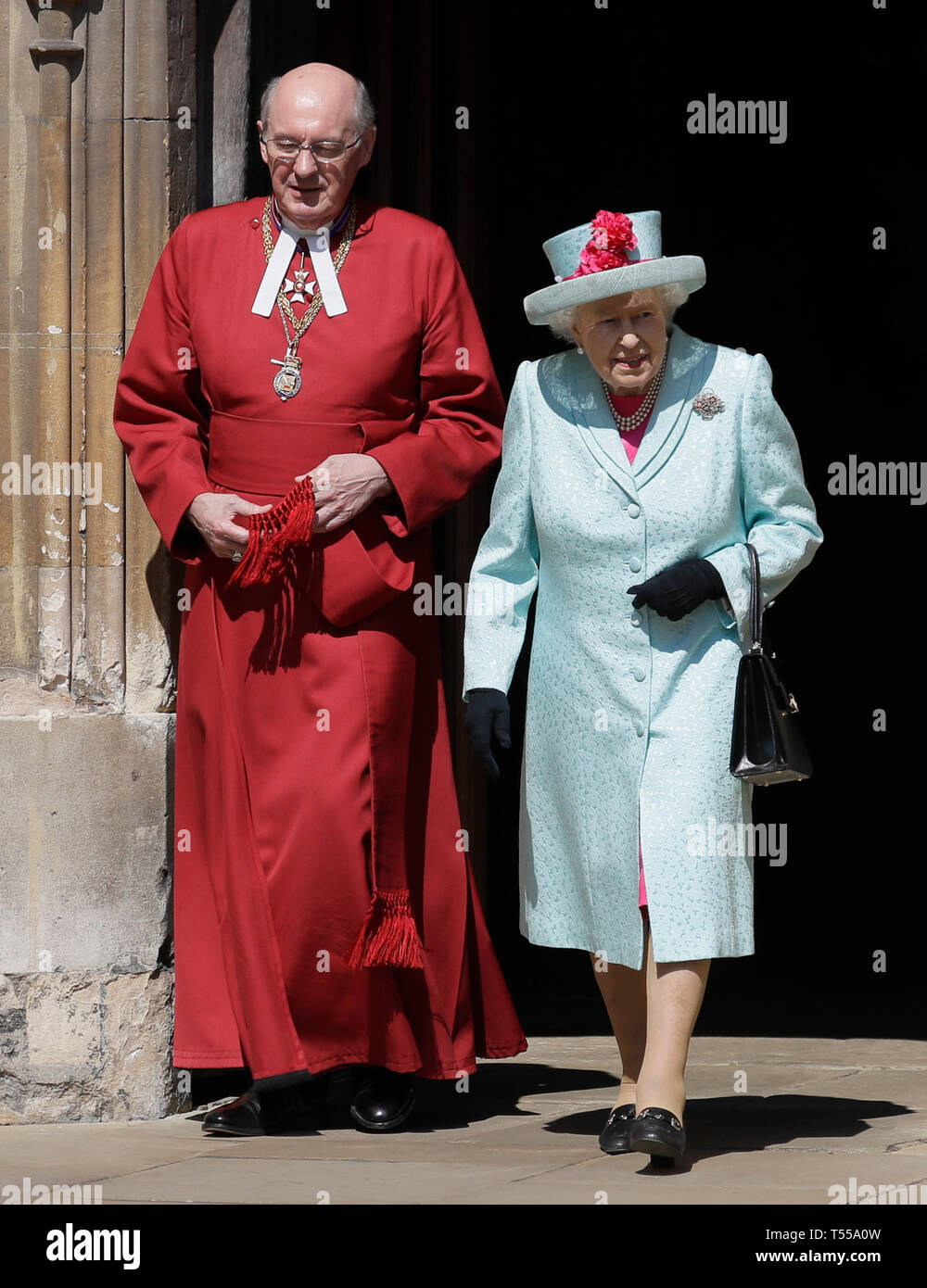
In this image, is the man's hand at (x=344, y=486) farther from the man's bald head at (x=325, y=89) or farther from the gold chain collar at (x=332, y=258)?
the man's bald head at (x=325, y=89)

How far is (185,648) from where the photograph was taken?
560 centimetres

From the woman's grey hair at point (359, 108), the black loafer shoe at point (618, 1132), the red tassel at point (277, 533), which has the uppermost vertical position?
the woman's grey hair at point (359, 108)

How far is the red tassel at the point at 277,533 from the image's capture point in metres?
5.30

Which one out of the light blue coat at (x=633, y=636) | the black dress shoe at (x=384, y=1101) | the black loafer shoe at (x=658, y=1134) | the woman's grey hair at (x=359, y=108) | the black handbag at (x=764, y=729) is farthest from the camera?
the woman's grey hair at (x=359, y=108)

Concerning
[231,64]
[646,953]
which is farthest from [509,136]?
[646,953]

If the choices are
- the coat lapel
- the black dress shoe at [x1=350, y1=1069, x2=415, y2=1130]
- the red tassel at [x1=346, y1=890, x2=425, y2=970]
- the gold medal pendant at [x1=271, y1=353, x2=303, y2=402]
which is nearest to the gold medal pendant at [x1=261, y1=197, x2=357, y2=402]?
the gold medal pendant at [x1=271, y1=353, x2=303, y2=402]

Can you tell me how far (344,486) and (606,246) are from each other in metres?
0.81

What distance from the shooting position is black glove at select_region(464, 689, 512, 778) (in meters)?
5.00

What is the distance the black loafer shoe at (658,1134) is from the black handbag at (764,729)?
0.68 metres

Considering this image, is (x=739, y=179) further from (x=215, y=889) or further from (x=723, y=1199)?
(x=723, y=1199)

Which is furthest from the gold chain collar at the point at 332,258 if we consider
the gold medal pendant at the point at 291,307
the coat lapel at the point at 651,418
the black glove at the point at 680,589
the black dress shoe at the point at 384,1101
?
the black dress shoe at the point at 384,1101

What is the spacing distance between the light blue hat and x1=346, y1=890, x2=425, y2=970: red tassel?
4.28 feet

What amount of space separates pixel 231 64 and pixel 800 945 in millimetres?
4241

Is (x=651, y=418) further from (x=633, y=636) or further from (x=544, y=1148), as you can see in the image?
(x=544, y=1148)
